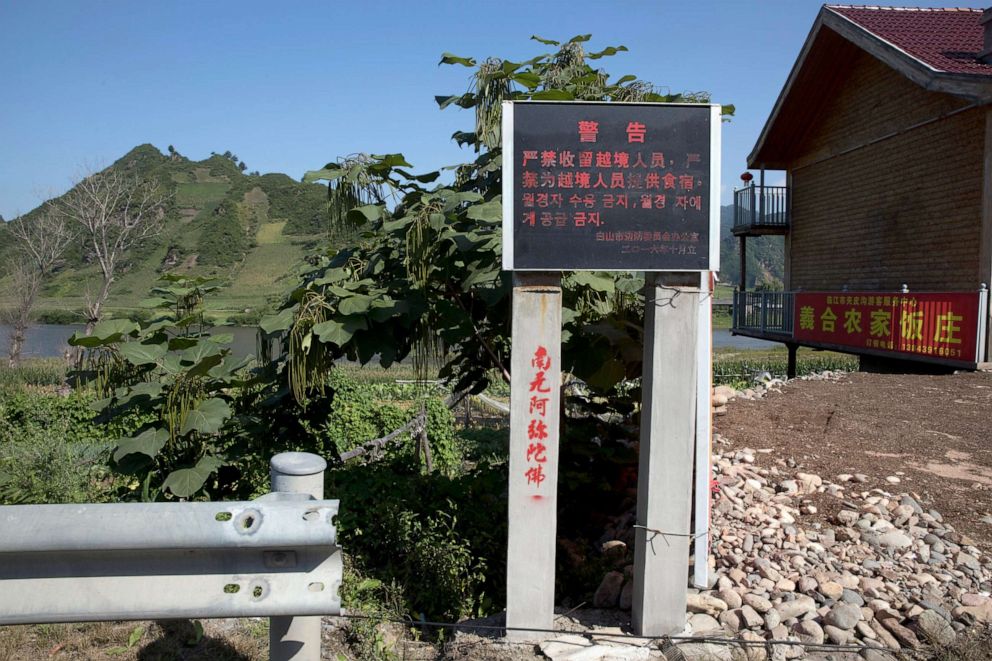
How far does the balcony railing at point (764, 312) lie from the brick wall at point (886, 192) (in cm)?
105

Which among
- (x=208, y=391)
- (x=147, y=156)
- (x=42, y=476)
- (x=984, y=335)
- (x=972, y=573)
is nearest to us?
(x=972, y=573)

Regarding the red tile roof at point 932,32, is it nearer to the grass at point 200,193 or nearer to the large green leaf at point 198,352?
the large green leaf at point 198,352

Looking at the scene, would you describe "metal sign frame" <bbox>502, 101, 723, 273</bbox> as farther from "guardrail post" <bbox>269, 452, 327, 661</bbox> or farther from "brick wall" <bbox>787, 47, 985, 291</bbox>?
"brick wall" <bbox>787, 47, 985, 291</bbox>

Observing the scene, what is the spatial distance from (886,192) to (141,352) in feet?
49.2

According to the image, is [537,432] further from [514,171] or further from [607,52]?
[607,52]

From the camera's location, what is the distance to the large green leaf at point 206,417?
15.4 ft

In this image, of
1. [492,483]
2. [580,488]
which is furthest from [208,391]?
[580,488]

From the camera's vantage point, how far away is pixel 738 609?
4.18 metres

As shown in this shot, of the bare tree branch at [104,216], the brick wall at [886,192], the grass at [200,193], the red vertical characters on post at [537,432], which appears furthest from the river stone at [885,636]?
the grass at [200,193]

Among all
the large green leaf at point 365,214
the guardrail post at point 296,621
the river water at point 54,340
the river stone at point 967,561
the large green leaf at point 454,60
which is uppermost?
the large green leaf at point 454,60

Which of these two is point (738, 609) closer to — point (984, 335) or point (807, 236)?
point (984, 335)

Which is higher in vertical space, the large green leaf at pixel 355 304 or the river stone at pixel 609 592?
the large green leaf at pixel 355 304

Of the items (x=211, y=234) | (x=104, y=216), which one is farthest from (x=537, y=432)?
(x=211, y=234)

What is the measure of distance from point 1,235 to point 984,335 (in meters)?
136
